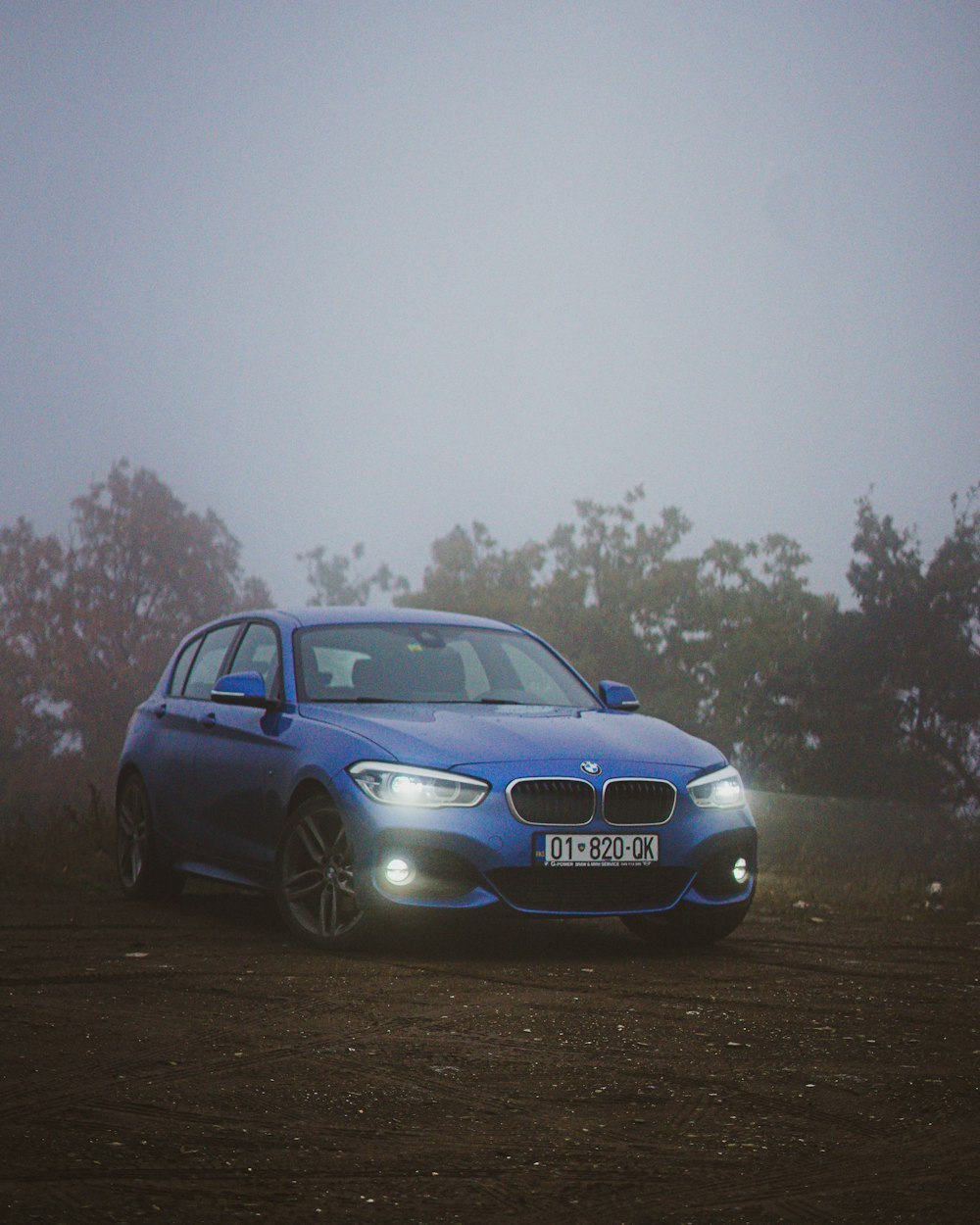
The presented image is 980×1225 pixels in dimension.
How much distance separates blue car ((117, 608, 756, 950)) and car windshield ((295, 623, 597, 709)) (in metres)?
0.01

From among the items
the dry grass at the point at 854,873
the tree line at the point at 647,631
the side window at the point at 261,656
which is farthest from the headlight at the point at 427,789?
the tree line at the point at 647,631

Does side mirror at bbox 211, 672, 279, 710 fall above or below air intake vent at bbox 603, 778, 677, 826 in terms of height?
above

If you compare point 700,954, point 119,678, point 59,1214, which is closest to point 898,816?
point 700,954

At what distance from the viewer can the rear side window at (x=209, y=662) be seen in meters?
10.3

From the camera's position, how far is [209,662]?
1050cm

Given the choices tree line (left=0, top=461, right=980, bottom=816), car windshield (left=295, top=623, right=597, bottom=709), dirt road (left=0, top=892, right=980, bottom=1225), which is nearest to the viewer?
dirt road (left=0, top=892, right=980, bottom=1225)

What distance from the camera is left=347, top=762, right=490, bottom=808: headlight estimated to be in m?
7.88

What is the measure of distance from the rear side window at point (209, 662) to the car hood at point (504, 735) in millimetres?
1572

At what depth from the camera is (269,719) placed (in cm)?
905

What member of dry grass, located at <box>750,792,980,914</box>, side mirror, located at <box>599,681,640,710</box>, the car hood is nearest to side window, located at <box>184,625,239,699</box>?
the car hood

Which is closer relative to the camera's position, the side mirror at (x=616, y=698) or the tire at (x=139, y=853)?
the side mirror at (x=616, y=698)

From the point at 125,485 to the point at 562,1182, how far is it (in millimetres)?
93430

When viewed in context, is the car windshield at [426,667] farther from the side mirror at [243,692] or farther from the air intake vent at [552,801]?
the air intake vent at [552,801]

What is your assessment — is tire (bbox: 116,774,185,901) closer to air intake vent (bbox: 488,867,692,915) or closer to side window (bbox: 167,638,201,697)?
side window (bbox: 167,638,201,697)
